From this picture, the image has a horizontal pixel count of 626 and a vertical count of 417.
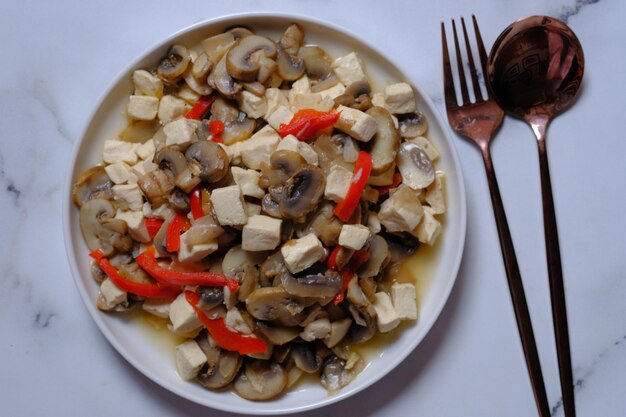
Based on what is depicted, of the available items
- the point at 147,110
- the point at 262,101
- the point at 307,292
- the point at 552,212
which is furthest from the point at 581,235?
the point at 147,110

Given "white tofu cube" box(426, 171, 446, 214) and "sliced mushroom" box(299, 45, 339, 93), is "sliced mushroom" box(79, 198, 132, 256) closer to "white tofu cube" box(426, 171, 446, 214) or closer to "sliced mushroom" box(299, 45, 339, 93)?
"sliced mushroom" box(299, 45, 339, 93)

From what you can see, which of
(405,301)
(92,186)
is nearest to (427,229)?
(405,301)

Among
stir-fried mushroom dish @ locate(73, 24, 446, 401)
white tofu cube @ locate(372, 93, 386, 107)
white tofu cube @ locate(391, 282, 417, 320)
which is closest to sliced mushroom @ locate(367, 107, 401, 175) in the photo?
stir-fried mushroom dish @ locate(73, 24, 446, 401)

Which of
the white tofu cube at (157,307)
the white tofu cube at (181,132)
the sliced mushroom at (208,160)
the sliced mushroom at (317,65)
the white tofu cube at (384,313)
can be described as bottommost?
the white tofu cube at (157,307)

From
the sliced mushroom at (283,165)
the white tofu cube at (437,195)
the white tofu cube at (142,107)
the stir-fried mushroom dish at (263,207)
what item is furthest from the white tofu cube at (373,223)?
the white tofu cube at (142,107)

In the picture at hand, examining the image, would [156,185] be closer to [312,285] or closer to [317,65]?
[312,285]

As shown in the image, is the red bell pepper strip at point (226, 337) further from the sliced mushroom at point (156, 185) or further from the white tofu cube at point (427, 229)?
the white tofu cube at point (427, 229)

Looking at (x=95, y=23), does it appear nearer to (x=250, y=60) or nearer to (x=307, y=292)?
(x=250, y=60)
